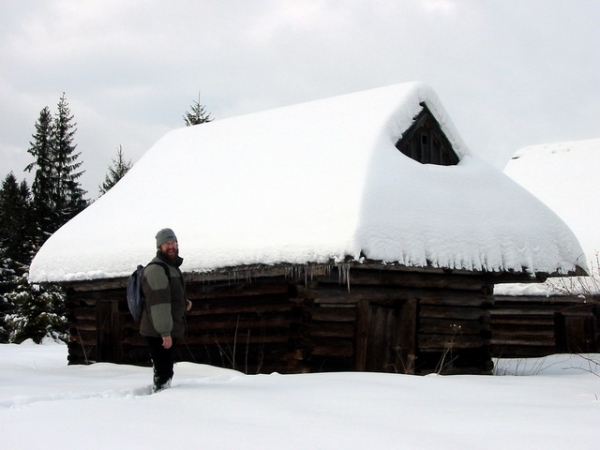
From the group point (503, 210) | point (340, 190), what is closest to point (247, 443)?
point (340, 190)

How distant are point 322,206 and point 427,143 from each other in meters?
3.18

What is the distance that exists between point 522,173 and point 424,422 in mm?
19946

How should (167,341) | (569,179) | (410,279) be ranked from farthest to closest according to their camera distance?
(569,179) < (410,279) < (167,341)

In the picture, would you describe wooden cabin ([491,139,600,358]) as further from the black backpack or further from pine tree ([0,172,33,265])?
pine tree ([0,172,33,265])

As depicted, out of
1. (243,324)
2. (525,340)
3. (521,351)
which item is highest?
(243,324)

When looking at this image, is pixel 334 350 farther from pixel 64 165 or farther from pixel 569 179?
pixel 64 165

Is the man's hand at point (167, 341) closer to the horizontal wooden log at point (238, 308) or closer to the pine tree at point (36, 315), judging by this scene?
the horizontal wooden log at point (238, 308)

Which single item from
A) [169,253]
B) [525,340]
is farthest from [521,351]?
[169,253]

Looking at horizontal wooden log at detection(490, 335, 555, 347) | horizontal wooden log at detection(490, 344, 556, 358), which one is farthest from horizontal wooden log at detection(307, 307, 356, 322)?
horizontal wooden log at detection(490, 335, 555, 347)

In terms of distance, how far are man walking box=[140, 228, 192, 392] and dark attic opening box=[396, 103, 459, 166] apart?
6.64 m

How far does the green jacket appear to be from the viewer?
6648mm

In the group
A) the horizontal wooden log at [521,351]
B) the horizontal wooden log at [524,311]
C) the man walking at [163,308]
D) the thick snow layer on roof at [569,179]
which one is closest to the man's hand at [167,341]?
the man walking at [163,308]

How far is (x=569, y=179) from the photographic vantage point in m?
22.5

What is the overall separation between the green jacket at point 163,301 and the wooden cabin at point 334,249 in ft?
10.6
